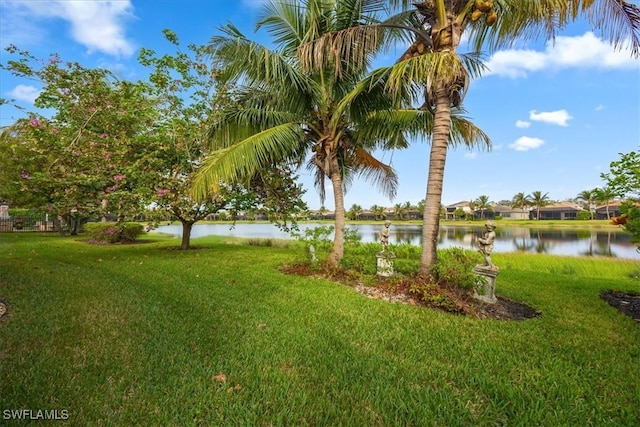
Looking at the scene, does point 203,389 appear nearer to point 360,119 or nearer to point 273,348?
point 273,348

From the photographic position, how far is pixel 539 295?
5691 millimetres

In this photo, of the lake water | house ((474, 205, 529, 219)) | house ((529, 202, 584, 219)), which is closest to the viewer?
the lake water

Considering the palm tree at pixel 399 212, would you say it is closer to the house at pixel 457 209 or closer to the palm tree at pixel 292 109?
the house at pixel 457 209

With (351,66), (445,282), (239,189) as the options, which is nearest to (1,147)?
(239,189)

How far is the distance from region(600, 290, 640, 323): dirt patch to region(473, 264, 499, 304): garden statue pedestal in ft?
5.84

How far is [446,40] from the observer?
4957 mm

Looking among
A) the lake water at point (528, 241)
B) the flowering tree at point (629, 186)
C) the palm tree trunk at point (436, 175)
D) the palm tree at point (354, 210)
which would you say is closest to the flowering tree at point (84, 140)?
the lake water at point (528, 241)

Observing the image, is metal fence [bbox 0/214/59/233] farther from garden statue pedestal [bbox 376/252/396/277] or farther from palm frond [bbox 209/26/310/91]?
garden statue pedestal [bbox 376/252/396/277]

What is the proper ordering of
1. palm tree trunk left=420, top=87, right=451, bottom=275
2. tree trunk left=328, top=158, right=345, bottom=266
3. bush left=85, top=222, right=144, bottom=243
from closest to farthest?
1. palm tree trunk left=420, top=87, right=451, bottom=275
2. tree trunk left=328, top=158, right=345, bottom=266
3. bush left=85, top=222, right=144, bottom=243

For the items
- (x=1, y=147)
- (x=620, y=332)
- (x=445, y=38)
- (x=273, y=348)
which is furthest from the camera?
(x=1, y=147)

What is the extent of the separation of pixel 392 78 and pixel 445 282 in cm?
326

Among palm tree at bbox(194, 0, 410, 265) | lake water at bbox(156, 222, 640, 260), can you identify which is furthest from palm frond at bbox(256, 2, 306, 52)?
lake water at bbox(156, 222, 640, 260)

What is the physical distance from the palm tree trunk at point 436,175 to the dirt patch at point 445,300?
1.45 feet

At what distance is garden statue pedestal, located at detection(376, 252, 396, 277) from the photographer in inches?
249
